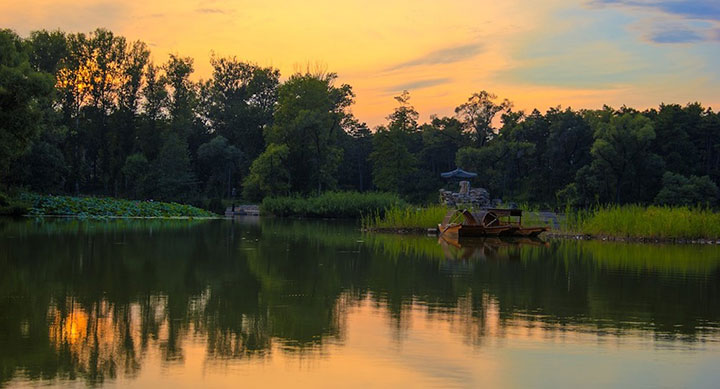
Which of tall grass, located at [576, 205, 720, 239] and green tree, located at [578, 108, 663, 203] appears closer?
tall grass, located at [576, 205, 720, 239]

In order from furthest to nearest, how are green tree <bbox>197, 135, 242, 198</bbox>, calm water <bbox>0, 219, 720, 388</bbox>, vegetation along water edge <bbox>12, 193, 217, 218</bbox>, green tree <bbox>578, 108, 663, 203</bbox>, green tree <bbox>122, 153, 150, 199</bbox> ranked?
1. green tree <bbox>197, 135, 242, 198</bbox>
2. green tree <bbox>122, 153, 150, 199</bbox>
3. green tree <bbox>578, 108, 663, 203</bbox>
4. vegetation along water edge <bbox>12, 193, 217, 218</bbox>
5. calm water <bbox>0, 219, 720, 388</bbox>

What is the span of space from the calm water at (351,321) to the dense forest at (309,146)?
133ft

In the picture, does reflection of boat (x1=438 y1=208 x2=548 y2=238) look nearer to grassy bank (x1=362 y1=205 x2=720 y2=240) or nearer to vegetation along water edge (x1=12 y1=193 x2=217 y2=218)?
grassy bank (x1=362 y1=205 x2=720 y2=240)

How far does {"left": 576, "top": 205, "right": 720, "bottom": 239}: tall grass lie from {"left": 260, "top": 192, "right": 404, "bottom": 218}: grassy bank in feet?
68.2

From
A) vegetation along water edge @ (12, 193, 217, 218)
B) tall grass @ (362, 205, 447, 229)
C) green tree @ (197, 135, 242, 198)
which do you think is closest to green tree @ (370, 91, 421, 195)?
green tree @ (197, 135, 242, 198)

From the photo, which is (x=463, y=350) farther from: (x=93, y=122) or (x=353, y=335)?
(x=93, y=122)

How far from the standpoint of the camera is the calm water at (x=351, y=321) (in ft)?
25.4

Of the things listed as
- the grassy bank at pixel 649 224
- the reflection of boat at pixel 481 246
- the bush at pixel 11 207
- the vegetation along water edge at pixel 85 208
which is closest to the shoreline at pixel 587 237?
the grassy bank at pixel 649 224

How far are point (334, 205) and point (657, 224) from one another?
27.0m

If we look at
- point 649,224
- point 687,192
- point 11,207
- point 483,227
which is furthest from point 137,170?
point 649,224

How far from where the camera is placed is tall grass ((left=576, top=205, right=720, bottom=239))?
2883cm

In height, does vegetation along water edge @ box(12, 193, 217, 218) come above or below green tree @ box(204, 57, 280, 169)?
below

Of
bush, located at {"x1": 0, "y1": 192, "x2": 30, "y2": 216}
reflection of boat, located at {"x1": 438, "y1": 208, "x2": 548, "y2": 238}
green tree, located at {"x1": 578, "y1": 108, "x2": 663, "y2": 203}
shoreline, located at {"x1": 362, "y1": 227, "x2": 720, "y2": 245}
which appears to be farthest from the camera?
green tree, located at {"x1": 578, "y1": 108, "x2": 663, "y2": 203}

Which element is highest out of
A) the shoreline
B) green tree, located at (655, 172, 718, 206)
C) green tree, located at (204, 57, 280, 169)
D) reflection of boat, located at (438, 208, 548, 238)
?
green tree, located at (204, 57, 280, 169)
